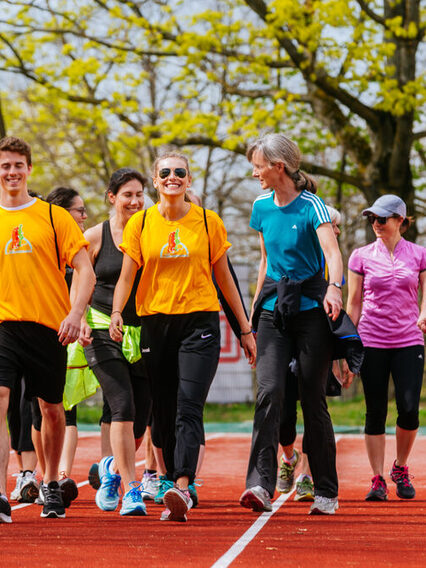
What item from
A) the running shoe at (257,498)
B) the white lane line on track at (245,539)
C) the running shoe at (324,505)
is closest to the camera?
the white lane line on track at (245,539)

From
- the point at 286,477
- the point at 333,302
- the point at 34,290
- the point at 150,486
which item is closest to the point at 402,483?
the point at 286,477

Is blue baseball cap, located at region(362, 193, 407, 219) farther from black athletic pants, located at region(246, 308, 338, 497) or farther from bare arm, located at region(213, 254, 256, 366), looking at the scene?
black athletic pants, located at region(246, 308, 338, 497)

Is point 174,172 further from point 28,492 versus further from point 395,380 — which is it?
point 28,492

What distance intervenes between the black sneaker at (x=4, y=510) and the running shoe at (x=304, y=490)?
7.76ft

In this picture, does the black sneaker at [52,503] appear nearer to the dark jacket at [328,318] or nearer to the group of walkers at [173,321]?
the group of walkers at [173,321]

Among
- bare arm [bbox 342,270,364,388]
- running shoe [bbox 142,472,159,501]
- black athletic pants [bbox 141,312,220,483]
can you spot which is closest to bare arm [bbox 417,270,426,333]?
bare arm [bbox 342,270,364,388]

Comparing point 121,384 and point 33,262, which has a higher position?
point 33,262

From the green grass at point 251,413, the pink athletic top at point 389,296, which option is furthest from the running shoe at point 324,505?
the green grass at point 251,413

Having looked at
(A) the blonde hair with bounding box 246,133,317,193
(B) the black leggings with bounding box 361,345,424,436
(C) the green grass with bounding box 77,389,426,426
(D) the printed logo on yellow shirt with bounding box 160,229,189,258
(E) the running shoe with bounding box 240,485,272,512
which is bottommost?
(C) the green grass with bounding box 77,389,426,426

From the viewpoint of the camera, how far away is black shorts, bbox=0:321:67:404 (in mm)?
6258

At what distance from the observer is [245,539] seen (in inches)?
221

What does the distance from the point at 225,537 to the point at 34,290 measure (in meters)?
1.85

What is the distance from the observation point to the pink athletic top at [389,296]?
7844 mm

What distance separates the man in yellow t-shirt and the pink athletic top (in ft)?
8.07
